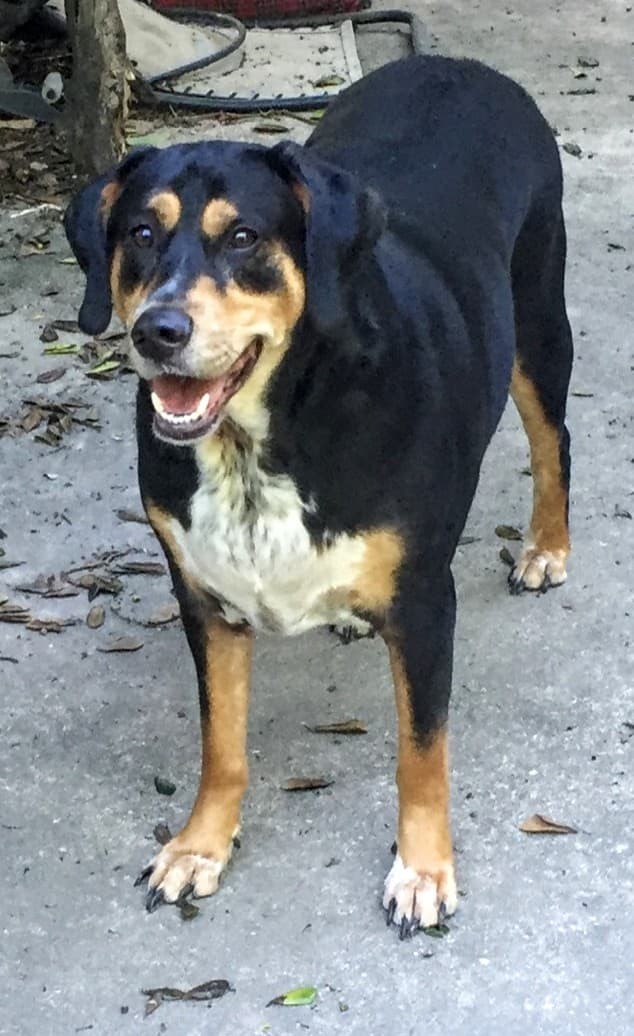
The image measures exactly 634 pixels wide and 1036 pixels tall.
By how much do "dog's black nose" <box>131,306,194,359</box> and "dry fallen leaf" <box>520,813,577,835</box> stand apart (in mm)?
1439

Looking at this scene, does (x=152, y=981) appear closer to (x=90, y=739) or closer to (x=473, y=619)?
(x=90, y=739)

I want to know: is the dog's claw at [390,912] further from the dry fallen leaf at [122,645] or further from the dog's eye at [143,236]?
the dog's eye at [143,236]

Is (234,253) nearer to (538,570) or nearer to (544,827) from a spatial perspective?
(544,827)

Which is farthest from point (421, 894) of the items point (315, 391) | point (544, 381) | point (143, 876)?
point (544, 381)

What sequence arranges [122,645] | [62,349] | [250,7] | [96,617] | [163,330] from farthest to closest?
[250,7], [62,349], [96,617], [122,645], [163,330]

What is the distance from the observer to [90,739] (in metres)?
3.77

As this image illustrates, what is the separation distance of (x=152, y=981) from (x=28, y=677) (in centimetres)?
113

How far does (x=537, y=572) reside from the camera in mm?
4250

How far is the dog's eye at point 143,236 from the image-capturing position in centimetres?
278

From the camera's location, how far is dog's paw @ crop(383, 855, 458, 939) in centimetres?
315

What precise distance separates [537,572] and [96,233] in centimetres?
181

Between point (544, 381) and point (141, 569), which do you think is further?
point (141, 569)

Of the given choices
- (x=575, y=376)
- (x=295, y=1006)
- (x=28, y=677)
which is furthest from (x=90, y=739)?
(x=575, y=376)

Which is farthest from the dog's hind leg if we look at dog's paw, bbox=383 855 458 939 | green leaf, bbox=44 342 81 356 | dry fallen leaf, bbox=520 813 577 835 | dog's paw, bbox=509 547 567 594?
green leaf, bbox=44 342 81 356
